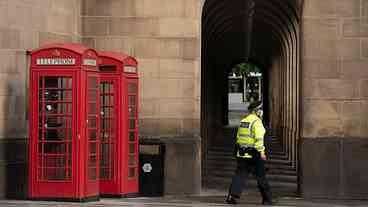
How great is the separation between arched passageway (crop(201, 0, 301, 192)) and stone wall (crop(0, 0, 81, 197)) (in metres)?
4.91

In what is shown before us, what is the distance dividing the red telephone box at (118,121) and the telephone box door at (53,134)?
3.38 ft

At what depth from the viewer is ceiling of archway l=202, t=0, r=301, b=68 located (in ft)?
65.7

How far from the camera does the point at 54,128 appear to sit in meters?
13.1

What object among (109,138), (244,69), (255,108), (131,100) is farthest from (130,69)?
(244,69)

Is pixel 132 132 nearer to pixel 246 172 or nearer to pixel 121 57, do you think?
pixel 121 57

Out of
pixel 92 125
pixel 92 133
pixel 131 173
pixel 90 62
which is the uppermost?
pixel 90 62

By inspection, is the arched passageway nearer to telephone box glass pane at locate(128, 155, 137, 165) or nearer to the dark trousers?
the dark trousers

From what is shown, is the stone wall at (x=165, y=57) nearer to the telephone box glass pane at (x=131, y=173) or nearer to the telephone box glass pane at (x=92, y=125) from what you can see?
the telephone box glass pane at (x=131, y=173)

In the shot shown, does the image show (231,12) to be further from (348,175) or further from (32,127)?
(32,127)

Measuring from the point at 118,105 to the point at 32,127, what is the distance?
1.50 m

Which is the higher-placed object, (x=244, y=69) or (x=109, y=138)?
(x=244, y=69)

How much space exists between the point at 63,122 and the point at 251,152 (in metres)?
2.95

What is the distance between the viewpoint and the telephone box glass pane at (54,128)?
13.0 metres

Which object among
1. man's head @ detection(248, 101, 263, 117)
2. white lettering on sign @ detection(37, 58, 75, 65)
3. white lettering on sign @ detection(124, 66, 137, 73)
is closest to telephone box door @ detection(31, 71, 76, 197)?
white lettering on sign @ detection(37, 58, 75, 65)
